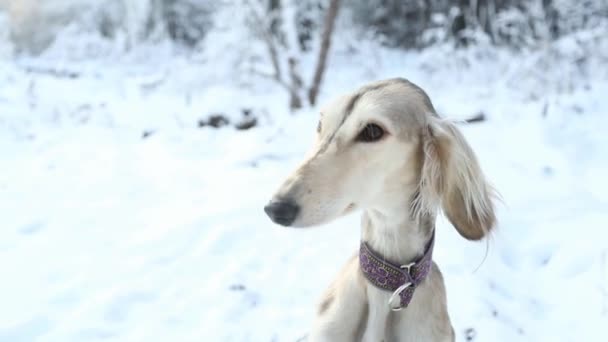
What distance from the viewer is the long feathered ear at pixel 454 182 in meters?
1.67

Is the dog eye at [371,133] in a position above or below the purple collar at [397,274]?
above

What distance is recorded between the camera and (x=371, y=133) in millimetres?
1686

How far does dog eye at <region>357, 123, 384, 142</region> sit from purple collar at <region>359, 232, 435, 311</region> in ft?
1.40

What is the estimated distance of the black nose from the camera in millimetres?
1451

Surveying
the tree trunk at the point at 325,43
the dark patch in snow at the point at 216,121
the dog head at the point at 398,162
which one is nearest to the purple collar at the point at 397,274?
the dog head at the point at 398,162

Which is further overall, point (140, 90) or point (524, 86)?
point (140, 90)

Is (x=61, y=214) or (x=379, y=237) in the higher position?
(x=379, y=237)


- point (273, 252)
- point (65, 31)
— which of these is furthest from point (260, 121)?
point (65, 31)

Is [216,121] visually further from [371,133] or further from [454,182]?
[454,182]

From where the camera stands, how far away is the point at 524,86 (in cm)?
798

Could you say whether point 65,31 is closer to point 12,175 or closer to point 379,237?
point 12,175

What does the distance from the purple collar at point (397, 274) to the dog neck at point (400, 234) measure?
0.08 feet

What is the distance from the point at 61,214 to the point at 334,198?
3450mm

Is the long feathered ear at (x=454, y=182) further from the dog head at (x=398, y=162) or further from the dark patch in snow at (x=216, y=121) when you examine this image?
the dark patch in snow at (x=216, y=121)
